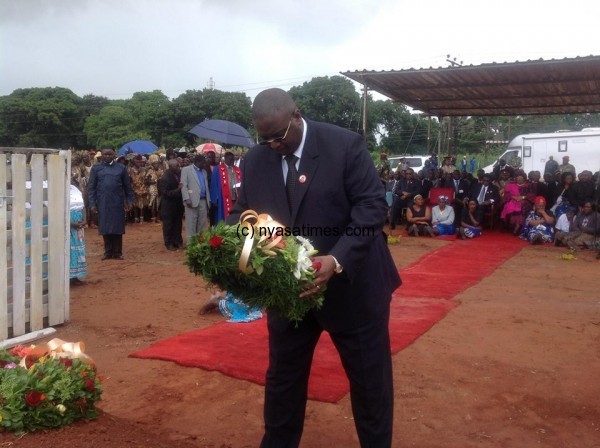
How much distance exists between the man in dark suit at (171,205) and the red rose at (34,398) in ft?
30.8

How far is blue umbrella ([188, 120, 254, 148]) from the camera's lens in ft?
51.7

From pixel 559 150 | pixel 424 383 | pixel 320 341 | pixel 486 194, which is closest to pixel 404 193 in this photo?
pixel 486 194

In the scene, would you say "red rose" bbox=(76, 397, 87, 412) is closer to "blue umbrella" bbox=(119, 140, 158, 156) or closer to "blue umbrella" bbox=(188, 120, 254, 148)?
A: "blue umbrella" bbox=(188, 120, 254, 148)

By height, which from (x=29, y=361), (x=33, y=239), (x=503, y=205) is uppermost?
(x=503, y=205)

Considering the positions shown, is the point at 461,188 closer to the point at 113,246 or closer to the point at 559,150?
the point at 559,150

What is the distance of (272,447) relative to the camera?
3184 mm

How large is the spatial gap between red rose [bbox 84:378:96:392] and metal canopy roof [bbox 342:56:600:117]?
10.7 meters

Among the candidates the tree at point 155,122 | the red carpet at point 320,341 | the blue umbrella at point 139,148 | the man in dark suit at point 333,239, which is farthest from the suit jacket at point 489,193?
the tree at point 155,122

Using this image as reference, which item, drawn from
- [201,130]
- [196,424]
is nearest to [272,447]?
[196,424]

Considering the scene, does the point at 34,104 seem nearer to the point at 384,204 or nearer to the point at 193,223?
the point at 193,223

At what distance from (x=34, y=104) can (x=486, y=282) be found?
49116 millimetres

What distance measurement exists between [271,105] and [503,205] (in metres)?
13.0

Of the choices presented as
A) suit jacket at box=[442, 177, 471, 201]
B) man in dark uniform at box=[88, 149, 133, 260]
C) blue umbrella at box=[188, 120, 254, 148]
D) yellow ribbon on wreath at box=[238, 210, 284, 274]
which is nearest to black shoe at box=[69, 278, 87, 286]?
man in dark uniform at box=[88, 149, 133, 260]

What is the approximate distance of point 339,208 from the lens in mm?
2955
